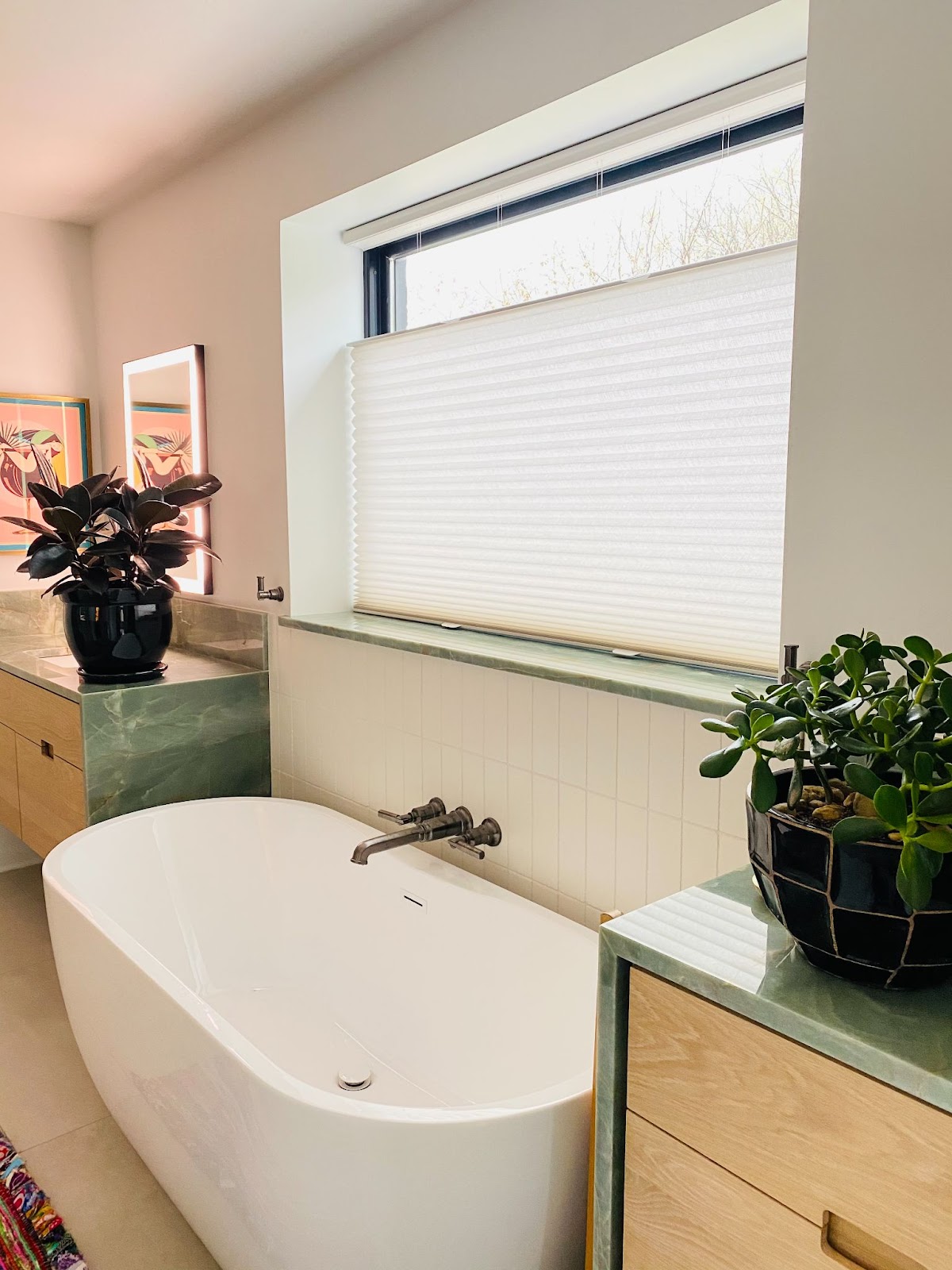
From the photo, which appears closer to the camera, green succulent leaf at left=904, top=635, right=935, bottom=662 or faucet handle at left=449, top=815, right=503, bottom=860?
green succulent leaf at left=904, top=635, right=935, bottom=662

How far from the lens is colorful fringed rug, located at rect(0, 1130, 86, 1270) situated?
181 centimetres

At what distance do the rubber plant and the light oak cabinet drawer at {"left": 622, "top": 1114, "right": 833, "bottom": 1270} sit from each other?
2.21 meters

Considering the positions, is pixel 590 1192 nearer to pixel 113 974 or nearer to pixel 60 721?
pixel 113 974

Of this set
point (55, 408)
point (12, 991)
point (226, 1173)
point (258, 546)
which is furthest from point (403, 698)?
point (55, 408)

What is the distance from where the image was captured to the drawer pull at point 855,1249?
0.89 m

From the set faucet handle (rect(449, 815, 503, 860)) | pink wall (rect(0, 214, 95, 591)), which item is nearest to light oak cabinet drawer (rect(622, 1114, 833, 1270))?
faucet handle (rect(449, 815, 503, 860))

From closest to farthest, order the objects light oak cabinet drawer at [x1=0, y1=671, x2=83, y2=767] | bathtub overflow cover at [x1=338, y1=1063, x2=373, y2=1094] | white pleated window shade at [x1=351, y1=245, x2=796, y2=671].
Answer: white pleated window shade at [x1=351, y1=245, x2=796, y2=671] < bathtub overflow cover at [x1=338, y1=1063, x2=373, y2=1094] < light oak cabinet drawer at [x1=0, y1=671, x2=83, y2=767]

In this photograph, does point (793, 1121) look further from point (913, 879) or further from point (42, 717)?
point (42, 717)

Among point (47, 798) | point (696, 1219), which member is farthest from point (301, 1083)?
point (47, 798)

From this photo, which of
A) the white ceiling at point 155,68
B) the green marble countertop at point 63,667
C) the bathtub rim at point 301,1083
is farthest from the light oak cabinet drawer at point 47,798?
the white ceiling at point 155,68

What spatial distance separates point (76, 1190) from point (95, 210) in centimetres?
321

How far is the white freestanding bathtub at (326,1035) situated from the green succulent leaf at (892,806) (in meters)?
0.72

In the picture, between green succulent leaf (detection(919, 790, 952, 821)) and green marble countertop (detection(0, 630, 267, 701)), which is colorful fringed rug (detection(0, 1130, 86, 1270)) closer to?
green marble countertop (detection(0, 630, 267, 701))

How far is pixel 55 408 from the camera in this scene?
12.3 ft
